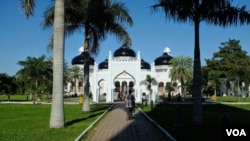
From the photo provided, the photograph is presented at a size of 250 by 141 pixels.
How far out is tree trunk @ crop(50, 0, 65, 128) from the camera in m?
17.6

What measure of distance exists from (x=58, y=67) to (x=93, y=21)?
12.9 metres

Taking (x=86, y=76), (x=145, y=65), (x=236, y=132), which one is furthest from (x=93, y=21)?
(x=145, y=65)

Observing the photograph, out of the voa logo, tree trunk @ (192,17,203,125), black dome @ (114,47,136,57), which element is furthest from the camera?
black dome @ (114,47,136,57)

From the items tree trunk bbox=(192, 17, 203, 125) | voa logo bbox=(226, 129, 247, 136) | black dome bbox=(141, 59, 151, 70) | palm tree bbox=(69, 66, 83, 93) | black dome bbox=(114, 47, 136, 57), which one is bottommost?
voa logo bbox=(226, 129, 247, 136)

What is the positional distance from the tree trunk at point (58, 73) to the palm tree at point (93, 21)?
1027 cm

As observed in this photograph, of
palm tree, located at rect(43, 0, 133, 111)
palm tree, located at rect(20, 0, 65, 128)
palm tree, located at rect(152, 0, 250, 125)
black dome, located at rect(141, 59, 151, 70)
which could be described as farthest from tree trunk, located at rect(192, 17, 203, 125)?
black dome, located at rect(141, 59, 151, 70)

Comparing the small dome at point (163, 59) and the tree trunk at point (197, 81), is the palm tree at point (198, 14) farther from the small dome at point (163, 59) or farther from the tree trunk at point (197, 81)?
the small dome at point (163, 59)

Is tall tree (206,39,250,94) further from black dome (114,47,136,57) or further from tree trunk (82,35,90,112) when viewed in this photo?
tree trunk (82,35,90,112)

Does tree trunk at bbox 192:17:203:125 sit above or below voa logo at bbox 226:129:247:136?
above

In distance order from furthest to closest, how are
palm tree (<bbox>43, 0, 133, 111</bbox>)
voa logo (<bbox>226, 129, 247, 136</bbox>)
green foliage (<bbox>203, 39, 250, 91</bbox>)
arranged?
green foliage (<bbox>203, 39, 250, 91</bbox>) < palm tree (<bbox>43, 0, 133, 111</bbox>) < voa logo (<bbox>226, 129, 247, 136</bbox>)

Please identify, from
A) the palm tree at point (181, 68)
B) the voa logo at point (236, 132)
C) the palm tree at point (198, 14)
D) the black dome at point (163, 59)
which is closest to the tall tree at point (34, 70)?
the palm tree at point (181, 68)

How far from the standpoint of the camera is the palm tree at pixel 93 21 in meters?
28.8

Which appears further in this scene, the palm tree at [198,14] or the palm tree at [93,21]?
the palm tree at [93,21]

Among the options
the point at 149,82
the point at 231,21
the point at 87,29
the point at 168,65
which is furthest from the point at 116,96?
the point at 231,21
